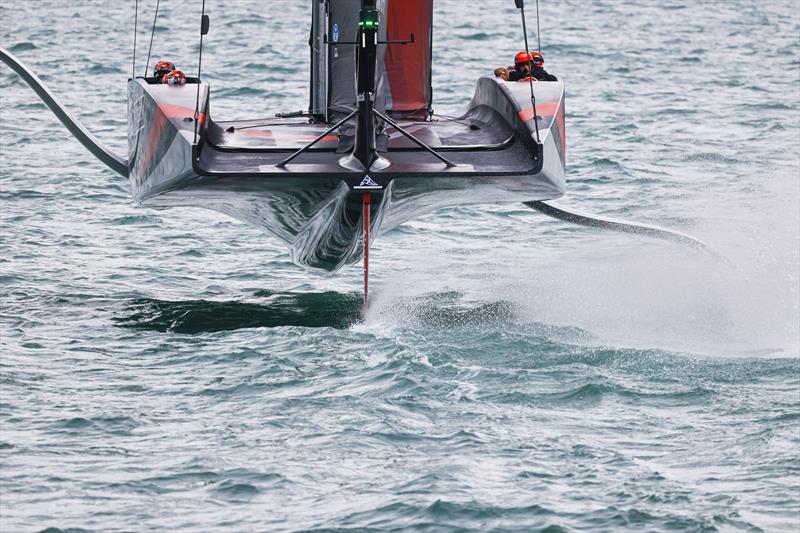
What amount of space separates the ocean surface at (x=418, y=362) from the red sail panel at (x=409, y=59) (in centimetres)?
181

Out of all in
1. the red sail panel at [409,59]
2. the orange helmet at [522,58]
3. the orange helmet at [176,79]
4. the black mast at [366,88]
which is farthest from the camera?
the red sail panel at [409,59]

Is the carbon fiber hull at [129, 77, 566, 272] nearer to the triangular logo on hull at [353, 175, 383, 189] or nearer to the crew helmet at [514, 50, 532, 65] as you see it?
the triangular logo on hull at [353, 175, 383, 189]

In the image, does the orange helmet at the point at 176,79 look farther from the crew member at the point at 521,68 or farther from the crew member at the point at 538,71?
the crew member at the point at 538,71

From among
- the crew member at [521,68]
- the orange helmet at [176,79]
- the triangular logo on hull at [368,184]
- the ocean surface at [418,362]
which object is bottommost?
the ocean surface at [418,362]

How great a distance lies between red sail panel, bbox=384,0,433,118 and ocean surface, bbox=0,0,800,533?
1814 millimetres

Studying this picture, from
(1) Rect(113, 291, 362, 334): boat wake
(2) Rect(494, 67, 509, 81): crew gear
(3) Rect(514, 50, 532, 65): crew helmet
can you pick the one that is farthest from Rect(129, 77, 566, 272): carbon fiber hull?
(1) Rect(113, 291, 362, 334): boat wake

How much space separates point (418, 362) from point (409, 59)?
3686mm

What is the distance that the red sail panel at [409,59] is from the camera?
46.9 feet

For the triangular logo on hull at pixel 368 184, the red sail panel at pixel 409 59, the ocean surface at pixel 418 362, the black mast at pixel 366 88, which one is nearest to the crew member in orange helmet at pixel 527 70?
the red sail panel at pixel 409 59

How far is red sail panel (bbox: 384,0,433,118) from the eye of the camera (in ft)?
46.9

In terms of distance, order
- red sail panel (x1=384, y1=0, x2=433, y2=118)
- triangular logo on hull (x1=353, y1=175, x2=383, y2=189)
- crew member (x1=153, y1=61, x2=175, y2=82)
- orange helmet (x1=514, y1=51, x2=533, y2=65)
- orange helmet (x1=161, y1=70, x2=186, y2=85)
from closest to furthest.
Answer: triangular logo on hull (x1=353, y1=175, x2=383, y2=189) < orange helmet (x1=161, y1=70, x2=186, y2=85) < crew member (x1=153, y1=61, x2=175, y2=82) < orange helmet (x1=514, y1=51, x2=533, y2=65) < red sail panel (x1=384, y1=0, x2=433, y2=118)

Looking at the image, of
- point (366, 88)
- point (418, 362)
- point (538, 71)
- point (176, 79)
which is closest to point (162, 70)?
point (176, 79)

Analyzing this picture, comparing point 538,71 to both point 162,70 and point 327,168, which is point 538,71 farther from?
point 162,70

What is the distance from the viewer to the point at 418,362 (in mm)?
11945
